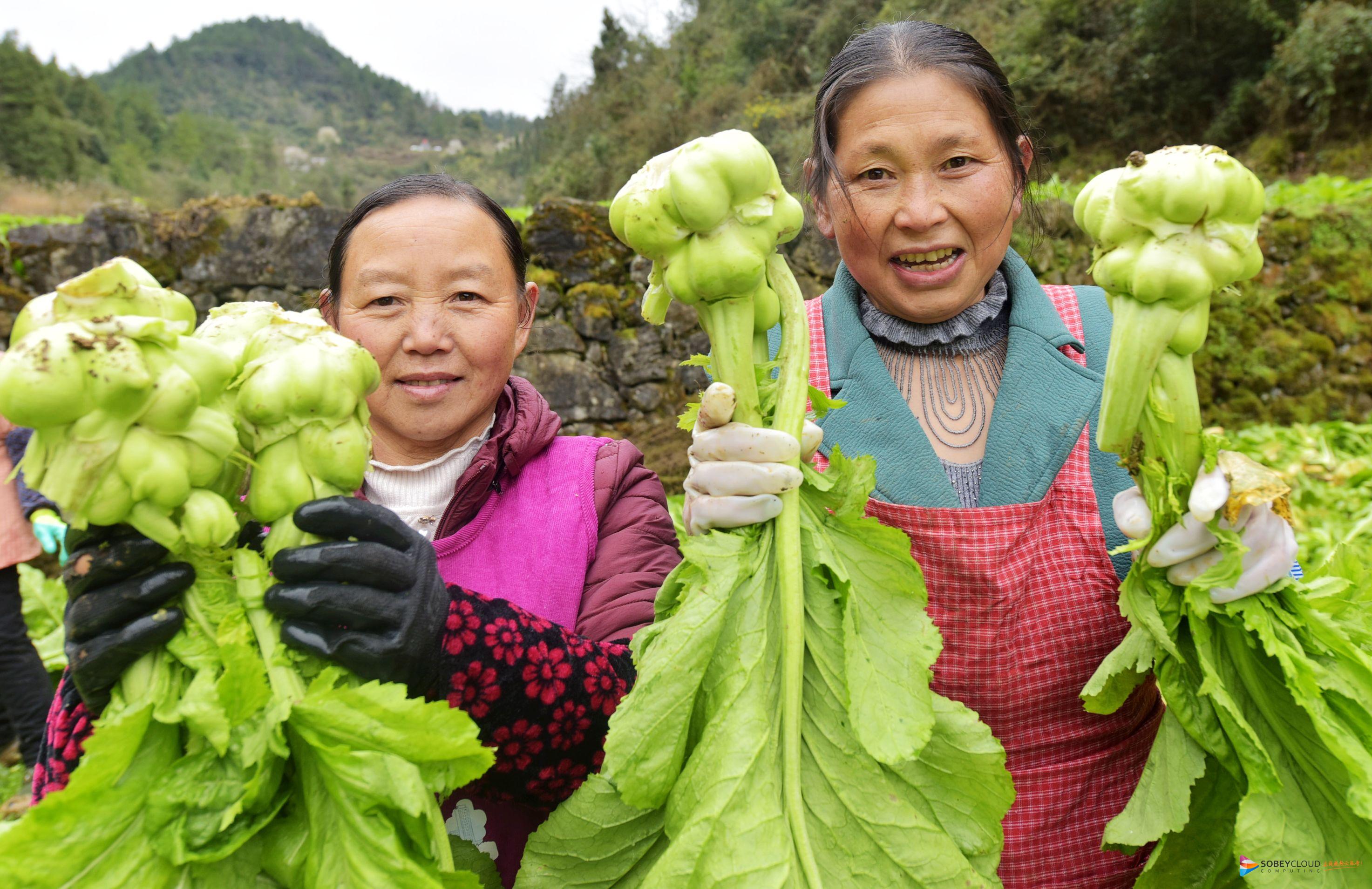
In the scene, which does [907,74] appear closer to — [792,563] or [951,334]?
[951,334]

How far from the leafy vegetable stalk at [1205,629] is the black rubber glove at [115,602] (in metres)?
1.34

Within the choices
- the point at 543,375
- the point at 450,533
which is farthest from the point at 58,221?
the point at 450,533

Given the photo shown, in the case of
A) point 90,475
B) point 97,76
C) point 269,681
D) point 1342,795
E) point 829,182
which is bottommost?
point 1342,795

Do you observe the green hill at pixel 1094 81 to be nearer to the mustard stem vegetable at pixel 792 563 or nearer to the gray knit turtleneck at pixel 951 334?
the gray knit turtleneck at pixel 951 334

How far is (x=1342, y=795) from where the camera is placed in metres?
1.15

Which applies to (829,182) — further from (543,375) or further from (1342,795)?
(543,375)

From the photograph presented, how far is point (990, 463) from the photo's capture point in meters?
1.76

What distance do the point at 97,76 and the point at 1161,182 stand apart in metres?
110

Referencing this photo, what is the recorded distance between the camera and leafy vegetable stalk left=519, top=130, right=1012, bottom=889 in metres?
1.11

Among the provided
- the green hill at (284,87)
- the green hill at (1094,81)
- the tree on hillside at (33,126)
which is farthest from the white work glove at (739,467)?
the green hill at (284,87)

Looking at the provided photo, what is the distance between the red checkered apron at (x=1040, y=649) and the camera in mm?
1670

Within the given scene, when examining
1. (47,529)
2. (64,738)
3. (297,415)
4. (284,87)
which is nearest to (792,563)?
(297,415)

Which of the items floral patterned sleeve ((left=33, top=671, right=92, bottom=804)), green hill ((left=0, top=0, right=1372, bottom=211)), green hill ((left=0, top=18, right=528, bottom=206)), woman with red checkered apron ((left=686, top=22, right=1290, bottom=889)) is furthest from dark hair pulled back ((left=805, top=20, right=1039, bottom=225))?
green hill ((left=0, top=18, right=528, bottom=206))

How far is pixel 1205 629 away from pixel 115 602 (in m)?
1.53
